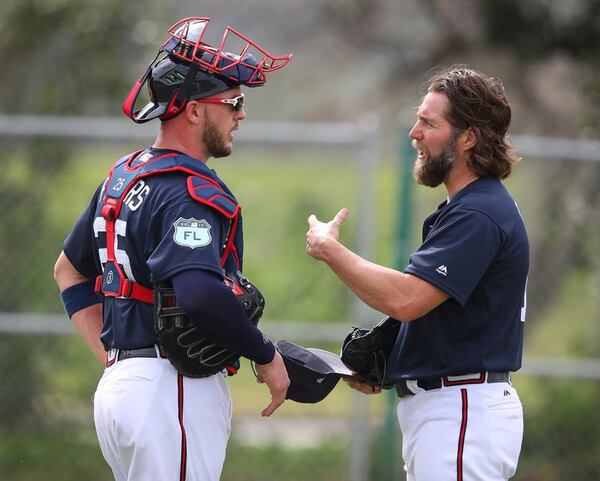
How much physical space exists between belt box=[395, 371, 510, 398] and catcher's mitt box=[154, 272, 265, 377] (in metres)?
0.68

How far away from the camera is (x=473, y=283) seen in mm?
3850

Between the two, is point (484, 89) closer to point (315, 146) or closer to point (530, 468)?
point (315, 146)

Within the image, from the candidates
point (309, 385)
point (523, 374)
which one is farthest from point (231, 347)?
point (523, 374)

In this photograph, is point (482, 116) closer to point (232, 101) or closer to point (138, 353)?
point (232, 101)

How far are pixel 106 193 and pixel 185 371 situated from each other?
719 mm

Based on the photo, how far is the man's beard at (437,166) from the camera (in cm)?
408

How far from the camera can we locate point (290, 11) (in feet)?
31.8

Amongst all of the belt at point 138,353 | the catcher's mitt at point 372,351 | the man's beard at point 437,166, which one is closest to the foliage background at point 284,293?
the catcher's mitt at point 372,351

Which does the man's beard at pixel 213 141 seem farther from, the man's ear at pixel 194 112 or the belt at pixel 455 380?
the belt at pixel 455 380

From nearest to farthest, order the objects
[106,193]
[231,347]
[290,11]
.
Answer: [231,347] < [106,193] < [290,11]

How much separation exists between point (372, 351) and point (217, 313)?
0.87 m

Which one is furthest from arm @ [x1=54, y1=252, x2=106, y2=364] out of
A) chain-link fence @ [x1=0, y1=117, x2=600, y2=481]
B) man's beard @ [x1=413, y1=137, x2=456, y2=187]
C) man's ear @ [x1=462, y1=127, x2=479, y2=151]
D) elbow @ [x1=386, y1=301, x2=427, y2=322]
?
chain-link fence @ [x1=0, y1=117, x2=600, y2=481]

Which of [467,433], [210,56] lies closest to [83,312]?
[210,56]

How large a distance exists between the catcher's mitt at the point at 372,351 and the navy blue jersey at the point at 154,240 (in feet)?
1.96
